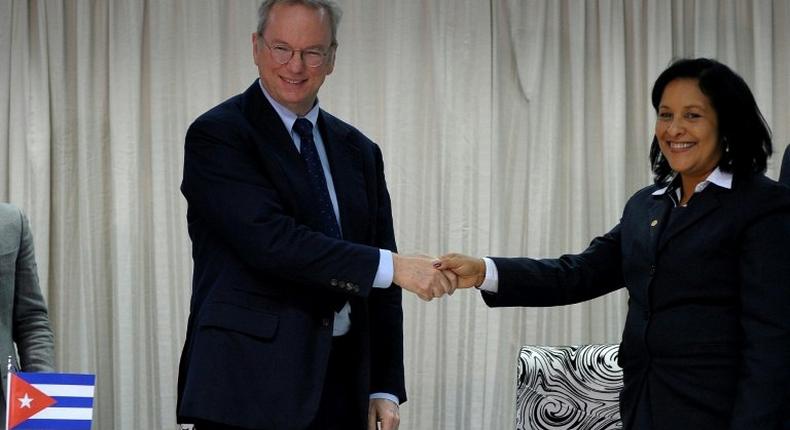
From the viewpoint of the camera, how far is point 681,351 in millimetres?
2211

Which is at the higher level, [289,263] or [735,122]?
[735,122]

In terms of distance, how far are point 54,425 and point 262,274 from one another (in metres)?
0.54

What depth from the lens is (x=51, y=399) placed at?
6.73ft

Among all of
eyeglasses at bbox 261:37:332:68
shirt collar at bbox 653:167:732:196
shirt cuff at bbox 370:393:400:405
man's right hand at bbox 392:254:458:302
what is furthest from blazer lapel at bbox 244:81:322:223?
shirt collar at bbox 653:167:732:196

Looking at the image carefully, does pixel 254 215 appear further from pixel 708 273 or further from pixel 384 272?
pixel 708 273

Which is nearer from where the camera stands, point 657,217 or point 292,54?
point 657,217

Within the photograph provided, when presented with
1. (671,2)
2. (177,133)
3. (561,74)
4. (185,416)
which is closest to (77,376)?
(185,416)

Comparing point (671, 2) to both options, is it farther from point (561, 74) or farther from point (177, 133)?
point (177, 133)

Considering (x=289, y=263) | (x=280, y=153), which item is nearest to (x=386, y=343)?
(x=289, y=263)

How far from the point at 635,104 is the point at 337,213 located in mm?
2594

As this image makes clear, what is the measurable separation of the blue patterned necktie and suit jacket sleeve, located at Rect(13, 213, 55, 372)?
0.98 meters

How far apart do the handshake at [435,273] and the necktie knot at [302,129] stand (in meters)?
0.35

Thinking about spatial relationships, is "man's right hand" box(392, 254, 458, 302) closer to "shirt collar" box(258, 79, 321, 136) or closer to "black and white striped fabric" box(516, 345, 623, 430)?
"shirt collar" box(258, 79, 321, 136)

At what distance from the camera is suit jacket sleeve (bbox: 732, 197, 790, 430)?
2.11 metres
